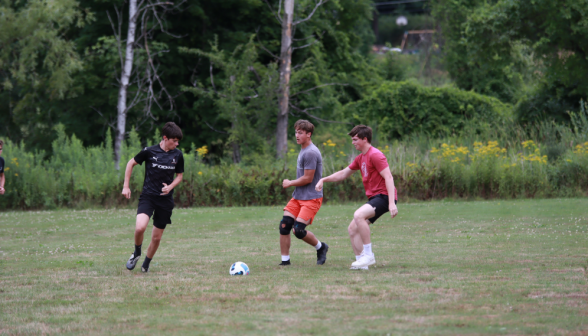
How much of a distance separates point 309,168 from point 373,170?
0.81 meters

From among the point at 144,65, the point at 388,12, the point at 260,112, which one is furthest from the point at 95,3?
the point at 388,12

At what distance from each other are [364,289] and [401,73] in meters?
38.5

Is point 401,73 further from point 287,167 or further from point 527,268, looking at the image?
point 527,268

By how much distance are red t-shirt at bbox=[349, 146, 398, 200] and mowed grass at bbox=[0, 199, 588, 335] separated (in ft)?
3.32

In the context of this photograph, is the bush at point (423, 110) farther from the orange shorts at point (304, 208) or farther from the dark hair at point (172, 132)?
the dark hair at point (172, 132)

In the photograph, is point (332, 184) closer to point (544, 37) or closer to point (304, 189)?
point (544, 37)

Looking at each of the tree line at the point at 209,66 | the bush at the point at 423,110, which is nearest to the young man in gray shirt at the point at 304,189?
the tree line at the point at 209,66

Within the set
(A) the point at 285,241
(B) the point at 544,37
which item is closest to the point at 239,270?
(A) the point at 285,241

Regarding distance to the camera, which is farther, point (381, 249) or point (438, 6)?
point (438, 6)

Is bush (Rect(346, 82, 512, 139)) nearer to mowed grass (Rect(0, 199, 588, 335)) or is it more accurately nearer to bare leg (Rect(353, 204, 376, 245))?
mowed grass (Rect(0, 199, 588, 335))

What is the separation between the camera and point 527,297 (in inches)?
234

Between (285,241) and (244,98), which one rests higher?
(244,98)

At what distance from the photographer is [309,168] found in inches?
314

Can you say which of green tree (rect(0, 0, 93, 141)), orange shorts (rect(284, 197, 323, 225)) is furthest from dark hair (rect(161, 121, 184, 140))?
green tree (rect(0, 0, 93, 141))
